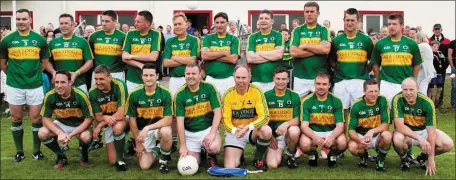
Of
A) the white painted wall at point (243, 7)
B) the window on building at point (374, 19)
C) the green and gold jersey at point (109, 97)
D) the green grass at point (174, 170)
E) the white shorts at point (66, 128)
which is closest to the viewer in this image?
the green grass at point (174, 170)

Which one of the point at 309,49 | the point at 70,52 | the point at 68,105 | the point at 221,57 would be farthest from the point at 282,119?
the point at 70,52

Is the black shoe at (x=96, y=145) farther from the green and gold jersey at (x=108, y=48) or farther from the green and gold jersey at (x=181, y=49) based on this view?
the green and gold jersey at (x=181, y=49)

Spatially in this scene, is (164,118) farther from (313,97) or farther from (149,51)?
(313,97)

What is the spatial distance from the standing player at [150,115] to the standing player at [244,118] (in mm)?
739

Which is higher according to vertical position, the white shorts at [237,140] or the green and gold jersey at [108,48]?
the green and gold jersey at [108,48]

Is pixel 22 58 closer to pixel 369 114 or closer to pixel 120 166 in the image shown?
pixel 120 166

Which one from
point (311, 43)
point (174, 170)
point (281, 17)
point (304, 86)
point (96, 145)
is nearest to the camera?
point (174, 170)

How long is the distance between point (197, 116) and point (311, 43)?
1.95 metres

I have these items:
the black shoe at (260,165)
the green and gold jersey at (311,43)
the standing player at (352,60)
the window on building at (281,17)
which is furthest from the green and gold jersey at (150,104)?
the window on building at (281,17)

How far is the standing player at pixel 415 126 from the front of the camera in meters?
6.23

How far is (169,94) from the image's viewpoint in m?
6.53

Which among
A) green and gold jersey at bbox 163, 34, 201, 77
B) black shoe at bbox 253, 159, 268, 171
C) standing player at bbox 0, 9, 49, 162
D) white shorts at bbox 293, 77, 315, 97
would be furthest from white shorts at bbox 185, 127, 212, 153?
standing player at bbox 0, 9, 49, 162

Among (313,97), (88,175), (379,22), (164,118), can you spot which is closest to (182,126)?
(164,118)

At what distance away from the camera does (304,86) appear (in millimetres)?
7379
